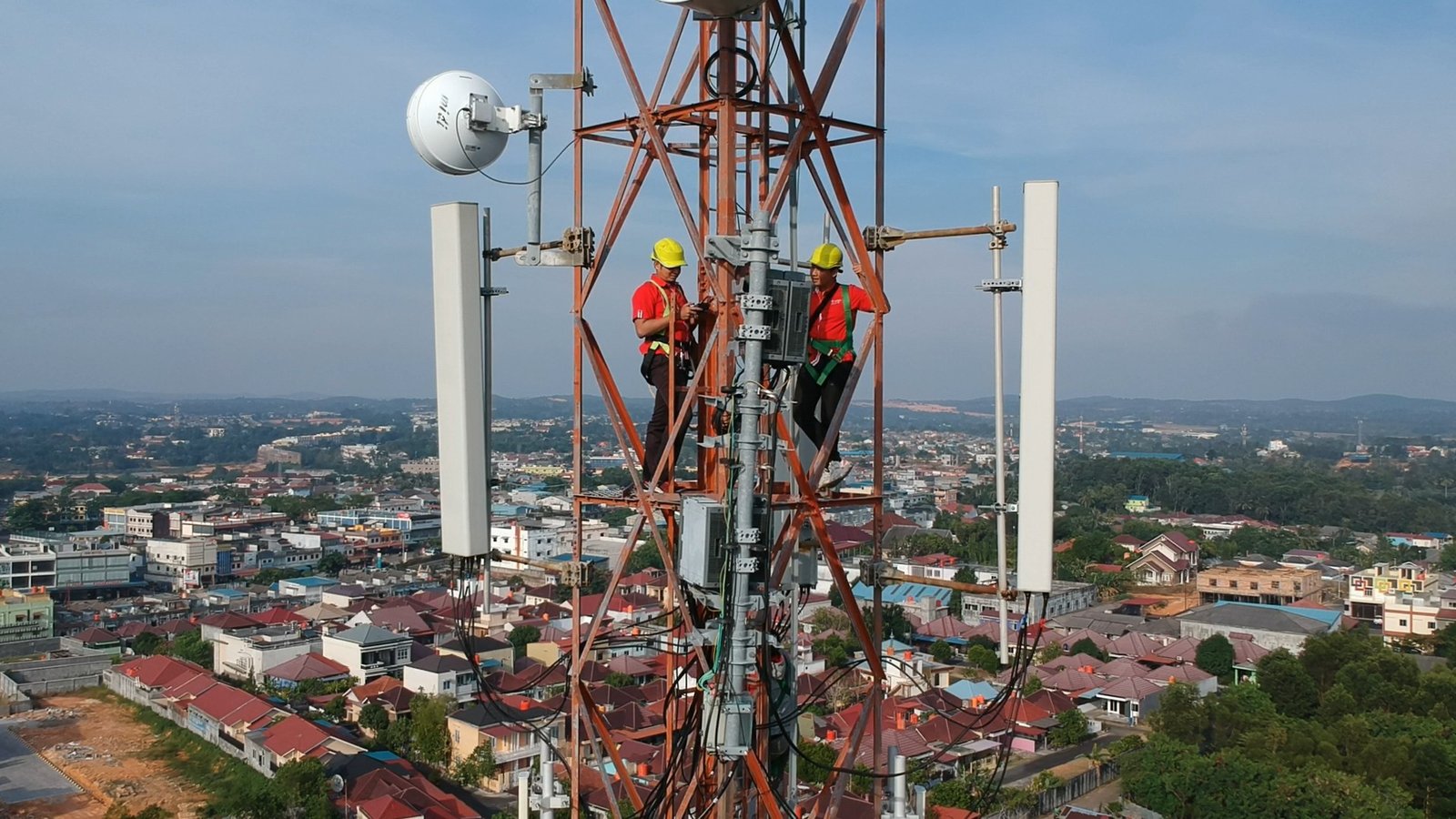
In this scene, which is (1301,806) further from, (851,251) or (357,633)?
(357,633)

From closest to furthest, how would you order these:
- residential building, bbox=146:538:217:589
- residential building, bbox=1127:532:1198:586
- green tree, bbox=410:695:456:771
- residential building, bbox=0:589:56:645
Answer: green tree, bbox=410:695:456:771 → residential building, bbox=0:589:56:645 → residential building, bbox=1127:532:1198:586 → residential building, bbox=146:538:217:589

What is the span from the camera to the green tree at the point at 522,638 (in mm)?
19422

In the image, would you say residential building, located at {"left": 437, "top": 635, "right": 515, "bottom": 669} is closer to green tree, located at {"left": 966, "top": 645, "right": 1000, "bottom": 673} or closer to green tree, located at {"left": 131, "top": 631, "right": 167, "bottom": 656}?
green tree, located at {"left": 131, "top": 631, "right": 167, "bottom": 656}

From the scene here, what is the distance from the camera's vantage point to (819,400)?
2.89 metres

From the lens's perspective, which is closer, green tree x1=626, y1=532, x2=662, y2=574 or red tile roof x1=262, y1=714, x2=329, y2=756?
red tile roof x1=262, y1=714, x2=329, y2=756

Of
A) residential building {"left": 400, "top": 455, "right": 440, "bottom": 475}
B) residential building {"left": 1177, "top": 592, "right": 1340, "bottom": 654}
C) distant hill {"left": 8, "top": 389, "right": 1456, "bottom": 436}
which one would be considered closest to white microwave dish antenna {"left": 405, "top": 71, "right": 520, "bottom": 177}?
residential building {"left": 1177, "top": 592, "right": 1340, "bottom": 654}

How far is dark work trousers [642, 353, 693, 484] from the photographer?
287cm

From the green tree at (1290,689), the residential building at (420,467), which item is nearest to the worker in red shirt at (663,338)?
the green tree at (1290,689)

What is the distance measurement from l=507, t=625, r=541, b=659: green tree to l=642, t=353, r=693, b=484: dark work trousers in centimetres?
1695

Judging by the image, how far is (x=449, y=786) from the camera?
14258 millimetres

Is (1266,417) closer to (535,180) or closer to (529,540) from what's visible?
(529,540)

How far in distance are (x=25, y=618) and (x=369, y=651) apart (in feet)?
28.2

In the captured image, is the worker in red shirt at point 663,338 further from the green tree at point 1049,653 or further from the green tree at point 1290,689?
A: the green tree at point 1049,653

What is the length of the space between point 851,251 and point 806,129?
29cm
